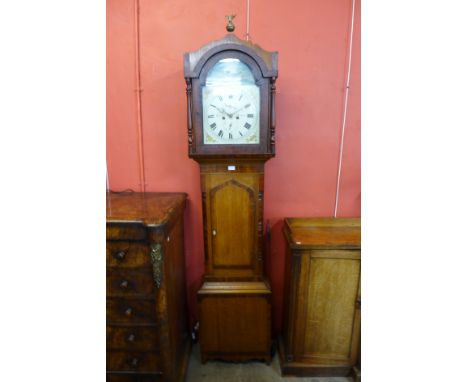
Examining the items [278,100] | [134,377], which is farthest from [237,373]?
[278,100]

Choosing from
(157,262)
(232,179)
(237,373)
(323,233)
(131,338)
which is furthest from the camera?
(237,373)

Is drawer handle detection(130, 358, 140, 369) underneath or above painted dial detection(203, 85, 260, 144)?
underneath

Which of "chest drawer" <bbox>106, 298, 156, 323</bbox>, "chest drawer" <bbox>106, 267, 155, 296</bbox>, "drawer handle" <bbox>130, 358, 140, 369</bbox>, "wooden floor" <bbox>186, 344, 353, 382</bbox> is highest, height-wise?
"chest drawer" <bbox>106, 267, 155, 296</bbox>

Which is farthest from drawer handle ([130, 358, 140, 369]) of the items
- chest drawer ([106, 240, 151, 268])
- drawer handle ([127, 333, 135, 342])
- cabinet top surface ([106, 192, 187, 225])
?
cabinet top surface ([106, 192, 187, 225])

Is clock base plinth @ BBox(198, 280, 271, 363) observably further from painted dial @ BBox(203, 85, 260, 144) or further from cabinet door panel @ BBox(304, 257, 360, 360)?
painted dial @ BBox(203, 85, 260, 144)

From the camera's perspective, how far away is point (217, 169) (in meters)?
1.41

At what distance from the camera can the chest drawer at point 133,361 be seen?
4.44 ft

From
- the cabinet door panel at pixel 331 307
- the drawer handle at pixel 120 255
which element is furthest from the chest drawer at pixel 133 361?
the cabinet door panel at pixel 331 307

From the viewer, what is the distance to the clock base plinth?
4.98 feet

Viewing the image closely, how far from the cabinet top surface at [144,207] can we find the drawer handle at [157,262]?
115mm

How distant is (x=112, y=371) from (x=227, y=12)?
79.2 inches

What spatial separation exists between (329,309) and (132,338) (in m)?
1.04

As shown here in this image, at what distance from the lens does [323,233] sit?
1.52 meters

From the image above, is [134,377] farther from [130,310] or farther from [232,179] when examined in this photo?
[232,179]
